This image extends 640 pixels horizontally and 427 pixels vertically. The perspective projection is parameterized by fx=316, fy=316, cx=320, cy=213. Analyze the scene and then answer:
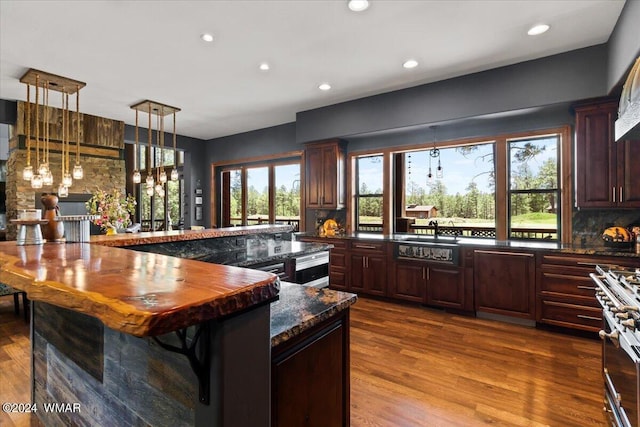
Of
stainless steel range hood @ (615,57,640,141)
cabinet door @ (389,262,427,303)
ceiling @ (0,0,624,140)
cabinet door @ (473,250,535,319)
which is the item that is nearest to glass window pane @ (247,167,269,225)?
ceiling @ (0,0,624,140)

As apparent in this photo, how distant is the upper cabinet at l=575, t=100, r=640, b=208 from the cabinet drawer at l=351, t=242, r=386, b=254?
2285 millimetres

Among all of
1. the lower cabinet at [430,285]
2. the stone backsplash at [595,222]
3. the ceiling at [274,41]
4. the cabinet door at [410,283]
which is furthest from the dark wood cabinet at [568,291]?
the ceiling at [274,41]

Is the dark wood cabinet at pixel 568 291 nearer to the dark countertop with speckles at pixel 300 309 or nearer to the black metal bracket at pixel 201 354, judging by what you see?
the dark countertop with speckles at pixel 300 309

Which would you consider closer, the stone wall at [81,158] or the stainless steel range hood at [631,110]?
the stainless steel range hood at [631,110]

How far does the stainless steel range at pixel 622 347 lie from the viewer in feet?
4.41

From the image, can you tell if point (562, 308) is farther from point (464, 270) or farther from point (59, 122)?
point (59, 122)

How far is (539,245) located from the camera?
3.66 metres

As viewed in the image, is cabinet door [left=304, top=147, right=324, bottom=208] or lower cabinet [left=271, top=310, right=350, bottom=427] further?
cabinet door [left=304, top=147, right=324, bottom=208]

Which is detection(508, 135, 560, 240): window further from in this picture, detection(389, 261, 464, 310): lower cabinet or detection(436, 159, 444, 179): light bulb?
detection(389, 261, 464, 310): lower cabinet

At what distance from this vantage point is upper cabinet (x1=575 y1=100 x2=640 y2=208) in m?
3.14

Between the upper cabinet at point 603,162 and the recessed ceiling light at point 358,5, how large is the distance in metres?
2.64

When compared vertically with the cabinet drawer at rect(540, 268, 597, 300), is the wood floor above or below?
below

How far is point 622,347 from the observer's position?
1.50 m

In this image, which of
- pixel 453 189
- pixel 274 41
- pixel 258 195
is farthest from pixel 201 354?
pixel 258 195
